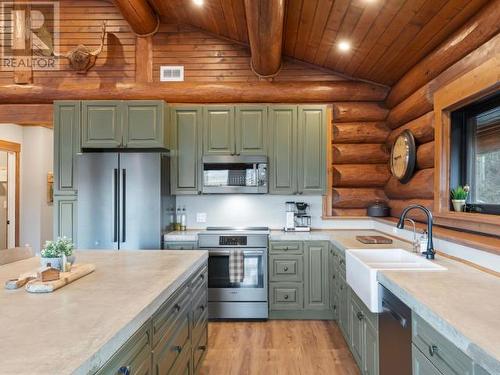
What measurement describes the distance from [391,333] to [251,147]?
2613 mm

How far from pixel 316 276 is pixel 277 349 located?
946 millimetres

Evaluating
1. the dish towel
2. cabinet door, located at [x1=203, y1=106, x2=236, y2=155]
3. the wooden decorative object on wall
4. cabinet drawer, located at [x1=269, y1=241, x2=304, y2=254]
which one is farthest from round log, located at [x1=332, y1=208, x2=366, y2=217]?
the wooden decorative object on wall

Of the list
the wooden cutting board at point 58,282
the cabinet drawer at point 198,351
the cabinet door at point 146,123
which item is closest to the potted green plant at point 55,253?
the wooden cutting board at point 58,282

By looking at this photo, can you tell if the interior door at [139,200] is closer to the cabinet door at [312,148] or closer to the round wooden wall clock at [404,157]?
the cabinet door at [312,148]

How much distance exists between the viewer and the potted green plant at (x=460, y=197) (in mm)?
2561

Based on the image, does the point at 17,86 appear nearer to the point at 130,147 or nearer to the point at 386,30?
the point at 130,147

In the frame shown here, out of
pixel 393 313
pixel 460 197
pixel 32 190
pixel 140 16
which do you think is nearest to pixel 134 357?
pixel 393 313

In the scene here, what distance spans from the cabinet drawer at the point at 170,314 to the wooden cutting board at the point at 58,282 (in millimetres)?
479

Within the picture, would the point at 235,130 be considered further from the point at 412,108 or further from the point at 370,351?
the point at 370,351

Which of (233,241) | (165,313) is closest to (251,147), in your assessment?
(233,241)

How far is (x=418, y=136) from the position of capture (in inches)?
128

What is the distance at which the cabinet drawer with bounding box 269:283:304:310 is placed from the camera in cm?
371

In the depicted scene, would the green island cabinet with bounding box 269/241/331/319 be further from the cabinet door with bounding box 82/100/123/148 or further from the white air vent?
the white air vent

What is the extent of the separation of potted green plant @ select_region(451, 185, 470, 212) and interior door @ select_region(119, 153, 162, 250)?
107 inches
